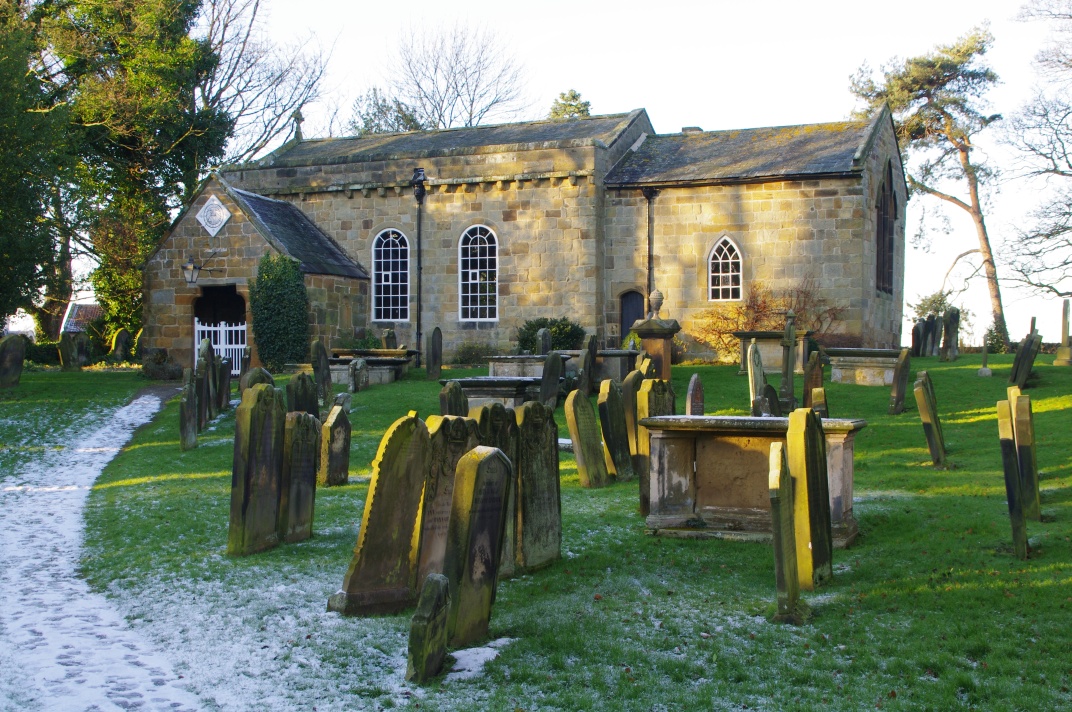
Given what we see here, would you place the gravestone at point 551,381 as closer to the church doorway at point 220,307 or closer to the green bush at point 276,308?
the green bush at point 276,308

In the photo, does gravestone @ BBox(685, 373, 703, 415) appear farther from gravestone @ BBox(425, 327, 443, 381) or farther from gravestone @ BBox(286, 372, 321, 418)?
gravestone @ BBox(425, 327, 443, 381)

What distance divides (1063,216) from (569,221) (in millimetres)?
15495

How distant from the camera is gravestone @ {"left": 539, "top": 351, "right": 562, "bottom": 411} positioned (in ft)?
59.8

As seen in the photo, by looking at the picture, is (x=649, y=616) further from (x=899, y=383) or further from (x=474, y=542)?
(x=899, y=383)

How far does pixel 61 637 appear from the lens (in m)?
6.96

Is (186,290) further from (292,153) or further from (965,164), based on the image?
(965,164)

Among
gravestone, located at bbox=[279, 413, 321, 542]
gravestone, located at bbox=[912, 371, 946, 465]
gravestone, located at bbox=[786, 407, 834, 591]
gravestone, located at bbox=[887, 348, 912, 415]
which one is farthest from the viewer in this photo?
gravestone, located at bbox=[887, 348, 912, 415]

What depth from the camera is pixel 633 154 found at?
103 ft

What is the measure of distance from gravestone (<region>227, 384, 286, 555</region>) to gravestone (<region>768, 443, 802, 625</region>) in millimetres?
4567

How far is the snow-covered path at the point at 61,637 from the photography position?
19.3 feet

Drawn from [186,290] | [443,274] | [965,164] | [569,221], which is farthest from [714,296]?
[965,164]

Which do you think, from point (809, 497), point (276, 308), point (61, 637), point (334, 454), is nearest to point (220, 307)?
point (276, 308)

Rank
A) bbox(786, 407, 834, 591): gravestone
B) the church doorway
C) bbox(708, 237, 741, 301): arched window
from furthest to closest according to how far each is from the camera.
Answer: the church doorway < bbox(708, 237, 741, 301): arched window < bbox(786, 407, 834, 591): gravestone

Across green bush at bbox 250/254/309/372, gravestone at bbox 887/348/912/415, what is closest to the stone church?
green bush at bbox 250/254/309/372
